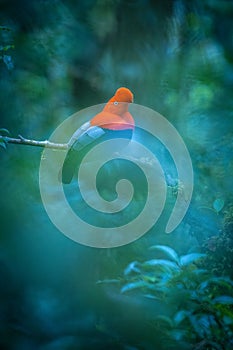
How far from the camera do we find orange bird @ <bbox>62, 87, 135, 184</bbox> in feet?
4.88

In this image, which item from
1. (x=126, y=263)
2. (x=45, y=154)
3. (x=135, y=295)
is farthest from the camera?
(x=45, y=154)

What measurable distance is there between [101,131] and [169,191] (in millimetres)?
402

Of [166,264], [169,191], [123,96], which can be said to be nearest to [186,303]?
[166,264]

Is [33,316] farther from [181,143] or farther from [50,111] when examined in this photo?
[181,143]

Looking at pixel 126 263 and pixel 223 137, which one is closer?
pixel 126 263

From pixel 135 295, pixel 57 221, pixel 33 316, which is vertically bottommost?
pixel 33 316

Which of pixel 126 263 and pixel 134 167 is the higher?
pixel 134 167

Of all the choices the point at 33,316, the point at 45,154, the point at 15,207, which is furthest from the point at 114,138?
the point at 33,316

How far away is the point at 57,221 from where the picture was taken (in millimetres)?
1709

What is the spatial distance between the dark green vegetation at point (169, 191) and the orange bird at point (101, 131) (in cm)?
29

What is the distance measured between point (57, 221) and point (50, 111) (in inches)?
21.9

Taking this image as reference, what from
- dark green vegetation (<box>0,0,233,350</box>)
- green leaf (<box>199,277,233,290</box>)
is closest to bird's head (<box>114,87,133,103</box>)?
dark green vegetation (<box>0,0,233,350</box>)

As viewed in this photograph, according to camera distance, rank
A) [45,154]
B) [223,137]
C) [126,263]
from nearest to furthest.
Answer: [126,263]
[45,154]
[223,137]

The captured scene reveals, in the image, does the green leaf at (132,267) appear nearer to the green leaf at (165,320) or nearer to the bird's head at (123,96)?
Result: the green leaf at (165,320)
